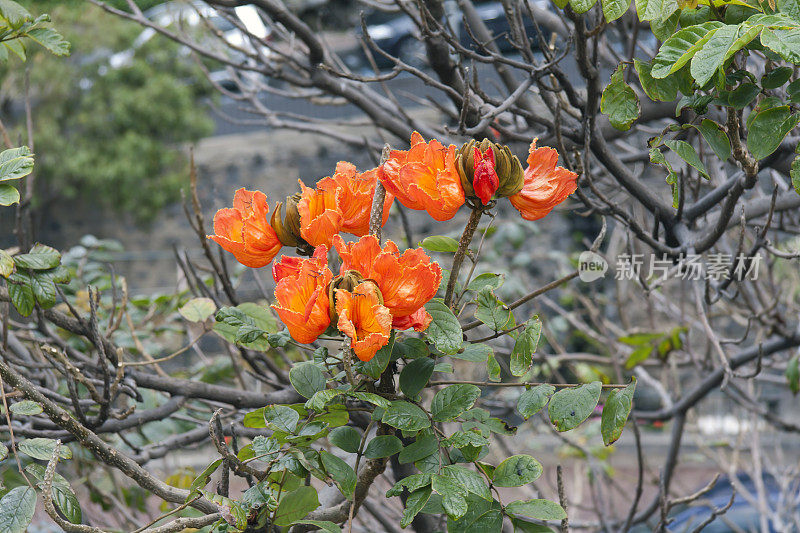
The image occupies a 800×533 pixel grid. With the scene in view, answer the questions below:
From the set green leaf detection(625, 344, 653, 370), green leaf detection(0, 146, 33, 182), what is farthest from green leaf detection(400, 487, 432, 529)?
green leaf detection(625, 344, 653, 370)

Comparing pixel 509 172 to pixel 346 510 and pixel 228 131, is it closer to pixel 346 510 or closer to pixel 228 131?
pixel 346 510

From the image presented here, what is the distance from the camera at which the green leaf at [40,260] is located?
1.12m

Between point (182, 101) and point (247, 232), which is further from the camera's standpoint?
point (182, 101)

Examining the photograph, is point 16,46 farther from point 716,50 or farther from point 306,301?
point 716,50

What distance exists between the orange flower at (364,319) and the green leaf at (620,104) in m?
0.59

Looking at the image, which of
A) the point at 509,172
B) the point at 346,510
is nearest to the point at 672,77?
the point at 509,172

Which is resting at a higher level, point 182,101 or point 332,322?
point 332,322

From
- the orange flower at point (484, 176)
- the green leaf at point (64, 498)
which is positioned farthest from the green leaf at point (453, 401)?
the green leaf at point (64, 498)

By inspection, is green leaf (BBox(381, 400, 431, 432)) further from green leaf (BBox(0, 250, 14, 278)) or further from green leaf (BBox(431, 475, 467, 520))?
green leaf (BBox(0, 250, 14, 278))

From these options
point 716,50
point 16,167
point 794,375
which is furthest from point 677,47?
point 794,375

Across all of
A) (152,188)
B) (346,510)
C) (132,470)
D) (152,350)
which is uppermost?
(132,470)

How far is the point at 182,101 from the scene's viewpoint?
10.6m

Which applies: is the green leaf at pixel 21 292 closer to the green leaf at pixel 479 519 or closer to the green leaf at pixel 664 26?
the green leaf at pixel 479 519

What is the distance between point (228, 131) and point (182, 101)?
3.43 ft
